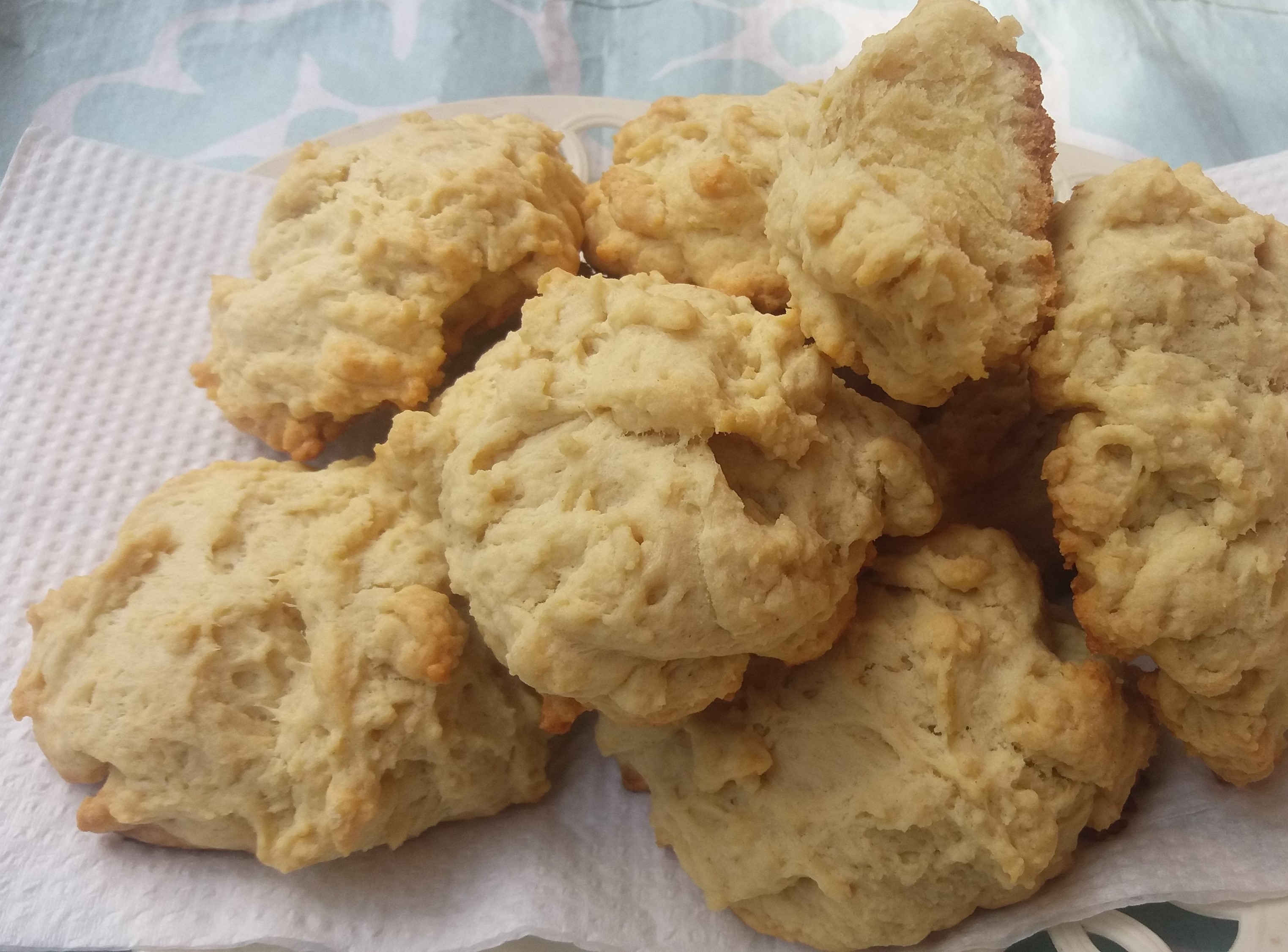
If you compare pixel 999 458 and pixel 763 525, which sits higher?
pixel 763 525

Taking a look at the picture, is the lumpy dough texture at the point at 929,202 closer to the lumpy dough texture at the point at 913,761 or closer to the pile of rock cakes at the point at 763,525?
the pile of rock cakes at the point at 763,525

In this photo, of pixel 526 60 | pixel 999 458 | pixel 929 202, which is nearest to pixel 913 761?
pixel 999 458

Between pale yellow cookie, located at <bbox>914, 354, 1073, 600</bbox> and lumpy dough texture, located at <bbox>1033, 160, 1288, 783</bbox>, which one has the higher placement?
lumpy dough texture, located at <bbox>1033, 160, 1288, 783</bbox>

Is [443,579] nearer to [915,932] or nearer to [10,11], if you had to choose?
[915,932]

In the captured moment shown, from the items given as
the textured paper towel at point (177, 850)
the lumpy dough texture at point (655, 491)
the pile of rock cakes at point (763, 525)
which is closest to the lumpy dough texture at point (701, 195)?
the pile of rock cakes at point (763, 525)

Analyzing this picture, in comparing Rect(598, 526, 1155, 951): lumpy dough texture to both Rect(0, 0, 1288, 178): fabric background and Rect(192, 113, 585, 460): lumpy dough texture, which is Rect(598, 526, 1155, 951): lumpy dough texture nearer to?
Rect(192, 113, 585, 460): lumpy dough texture

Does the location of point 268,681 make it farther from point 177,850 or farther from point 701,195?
point 701,195

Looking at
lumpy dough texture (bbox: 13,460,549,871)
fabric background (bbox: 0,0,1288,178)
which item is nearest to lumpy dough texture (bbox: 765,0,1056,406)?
lumpy dough texture (bbox: 13,460,549,871)
